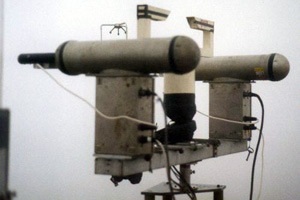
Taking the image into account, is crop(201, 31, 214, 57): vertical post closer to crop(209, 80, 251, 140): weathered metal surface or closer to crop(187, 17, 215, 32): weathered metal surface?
crop(187, 17, 215, 32): weathered metal surface

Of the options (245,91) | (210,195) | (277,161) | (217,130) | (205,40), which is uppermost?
(205,40)

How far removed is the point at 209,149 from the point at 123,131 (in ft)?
2.63

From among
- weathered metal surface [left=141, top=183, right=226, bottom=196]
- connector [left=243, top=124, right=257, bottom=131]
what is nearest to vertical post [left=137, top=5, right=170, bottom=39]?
weathered metal surface [left=141, top=183, right=226, bottom=196]

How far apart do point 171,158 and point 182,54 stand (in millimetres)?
539

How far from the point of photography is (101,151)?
172cm

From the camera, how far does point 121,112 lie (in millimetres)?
1696

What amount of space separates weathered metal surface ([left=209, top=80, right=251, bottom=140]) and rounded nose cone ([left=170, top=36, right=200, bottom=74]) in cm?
108

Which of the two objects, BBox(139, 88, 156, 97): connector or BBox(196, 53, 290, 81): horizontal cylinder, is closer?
BBox(139, 88, 156, 97): connector

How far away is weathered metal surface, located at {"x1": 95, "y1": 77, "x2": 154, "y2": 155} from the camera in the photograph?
168 cm

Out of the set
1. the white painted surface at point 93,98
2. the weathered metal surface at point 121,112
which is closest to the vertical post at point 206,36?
the white painted surface at point 93,98

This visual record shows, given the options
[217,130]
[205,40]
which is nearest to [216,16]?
[205,40]

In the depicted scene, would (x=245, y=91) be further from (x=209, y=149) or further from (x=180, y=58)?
(x=180, y=58)

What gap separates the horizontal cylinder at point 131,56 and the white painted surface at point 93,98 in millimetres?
1002

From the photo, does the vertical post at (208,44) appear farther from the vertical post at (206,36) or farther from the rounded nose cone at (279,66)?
the rounded nose cone at (279,66)
